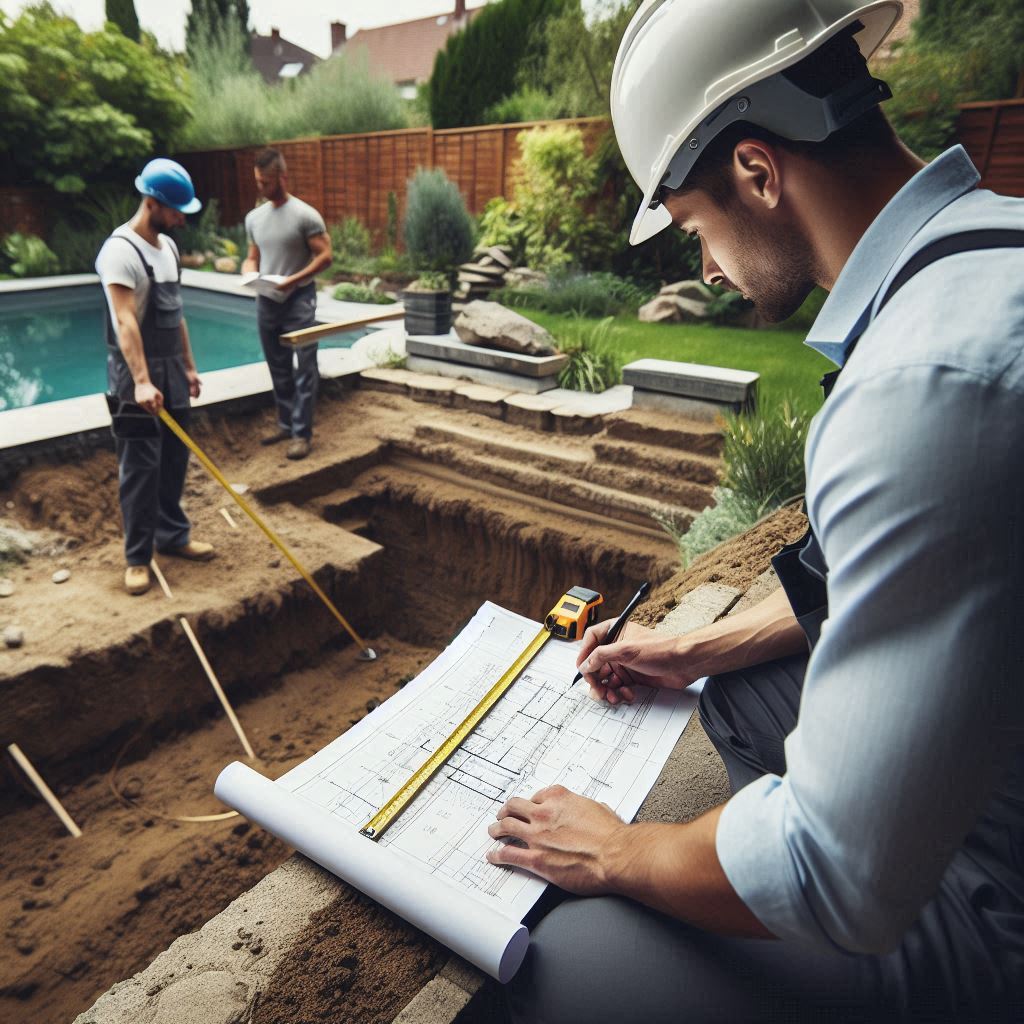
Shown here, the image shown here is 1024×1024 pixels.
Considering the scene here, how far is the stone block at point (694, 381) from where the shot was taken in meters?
4.67

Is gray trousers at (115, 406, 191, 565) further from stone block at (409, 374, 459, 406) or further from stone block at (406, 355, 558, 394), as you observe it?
stone block at (406, 355, 558, 394)

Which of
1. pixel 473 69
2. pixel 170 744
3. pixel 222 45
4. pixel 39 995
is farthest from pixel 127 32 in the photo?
pixel 39 995

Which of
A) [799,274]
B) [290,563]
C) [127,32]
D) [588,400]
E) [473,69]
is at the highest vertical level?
[127,32]

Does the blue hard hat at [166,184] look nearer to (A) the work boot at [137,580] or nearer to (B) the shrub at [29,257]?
(A) the work boot at [137,580]

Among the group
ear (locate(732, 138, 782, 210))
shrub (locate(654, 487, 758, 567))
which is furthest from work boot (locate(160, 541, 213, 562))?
ear (locate(732, 138, 782, 210))

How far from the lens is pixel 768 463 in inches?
141

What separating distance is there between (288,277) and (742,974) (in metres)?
5.30

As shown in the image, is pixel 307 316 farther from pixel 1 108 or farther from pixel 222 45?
pixel 222 45

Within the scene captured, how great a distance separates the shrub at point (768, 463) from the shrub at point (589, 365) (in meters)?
2.21

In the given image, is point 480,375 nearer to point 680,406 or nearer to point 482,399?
point 482,399

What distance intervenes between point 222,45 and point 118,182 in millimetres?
6274

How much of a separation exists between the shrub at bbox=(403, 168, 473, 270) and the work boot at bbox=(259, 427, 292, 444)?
5272 mm

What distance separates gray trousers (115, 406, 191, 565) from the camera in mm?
3738

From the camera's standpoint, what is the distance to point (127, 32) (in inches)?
723
